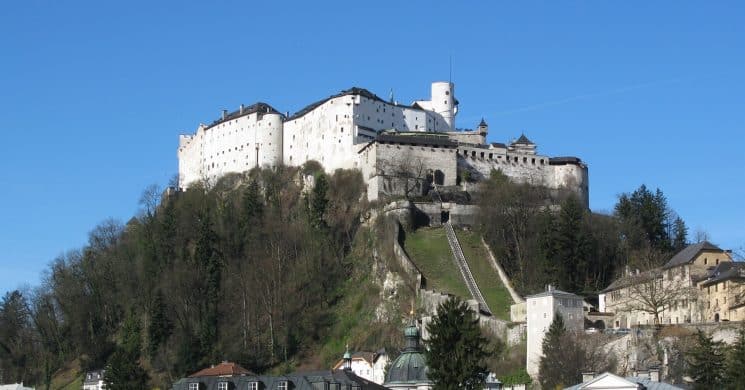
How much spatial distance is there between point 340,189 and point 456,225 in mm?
13140

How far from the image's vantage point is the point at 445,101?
14200 cm

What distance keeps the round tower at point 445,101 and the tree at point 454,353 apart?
78.4m

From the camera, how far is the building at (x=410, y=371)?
247ft

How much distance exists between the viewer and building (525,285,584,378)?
8325 cm

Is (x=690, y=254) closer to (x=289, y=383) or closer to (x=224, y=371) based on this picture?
(x=224, y=371)

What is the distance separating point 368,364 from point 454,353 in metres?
32.9

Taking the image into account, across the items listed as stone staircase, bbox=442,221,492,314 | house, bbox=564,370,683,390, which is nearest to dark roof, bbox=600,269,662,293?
stone staircase, bbox=442,221,492,314

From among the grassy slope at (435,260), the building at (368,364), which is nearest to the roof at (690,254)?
the grassy slope at (435,260)

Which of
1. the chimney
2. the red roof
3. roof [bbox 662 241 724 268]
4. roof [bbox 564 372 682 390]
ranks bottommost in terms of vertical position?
roof [bbox 564 372 682 390]

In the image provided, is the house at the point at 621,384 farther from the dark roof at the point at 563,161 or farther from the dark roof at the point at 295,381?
the dark roof at the point at 563,161

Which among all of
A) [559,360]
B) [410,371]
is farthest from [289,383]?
[559,360]

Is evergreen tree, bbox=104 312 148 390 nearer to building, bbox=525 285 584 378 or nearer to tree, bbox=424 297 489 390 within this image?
building, bbox=525 285 584 378

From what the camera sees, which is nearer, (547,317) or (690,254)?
(547,317)

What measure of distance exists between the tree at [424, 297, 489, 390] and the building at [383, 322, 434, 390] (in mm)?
10594
